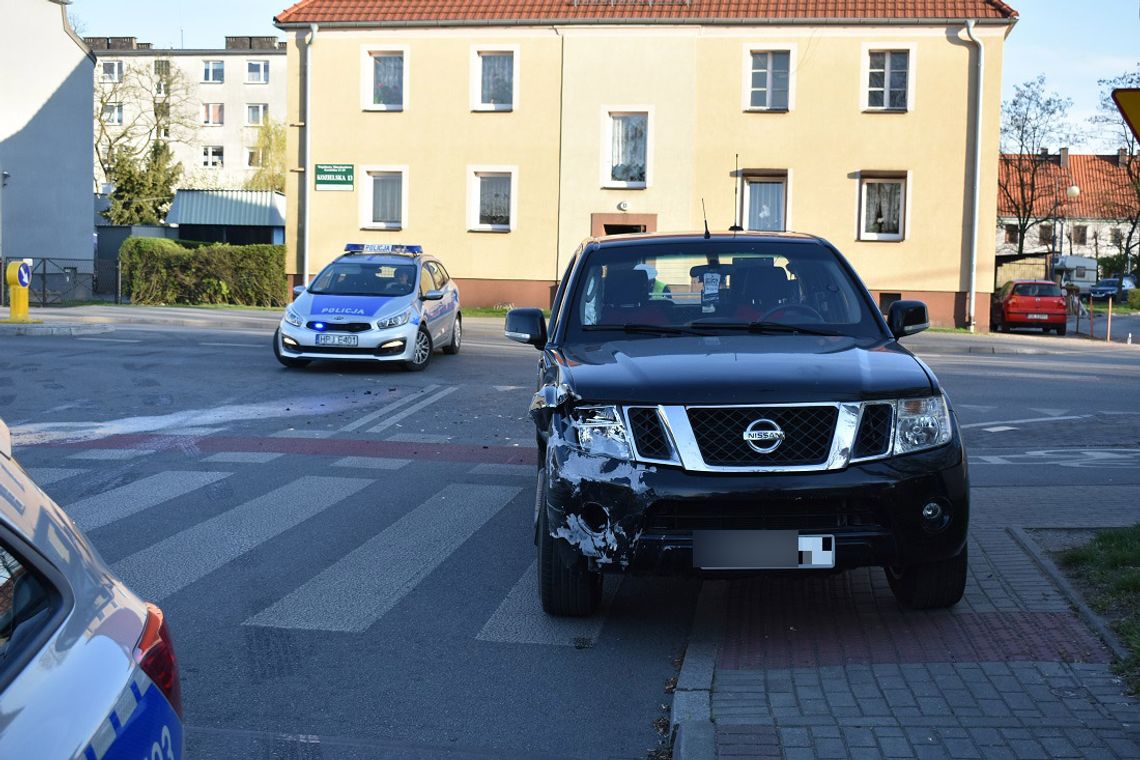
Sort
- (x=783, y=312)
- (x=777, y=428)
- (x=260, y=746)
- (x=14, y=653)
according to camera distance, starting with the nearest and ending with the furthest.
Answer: (x=14, y=653) < (x=260, y=746) < (x=777, y=428) < (x=783, y=312)

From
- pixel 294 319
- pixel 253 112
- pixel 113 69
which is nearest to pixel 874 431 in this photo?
pixel 294 319

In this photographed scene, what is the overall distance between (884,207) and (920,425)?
30.4 m

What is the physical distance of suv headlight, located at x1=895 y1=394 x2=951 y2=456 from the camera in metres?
5.44

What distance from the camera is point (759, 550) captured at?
5.32 meters

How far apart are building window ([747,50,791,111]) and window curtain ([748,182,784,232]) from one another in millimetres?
2067

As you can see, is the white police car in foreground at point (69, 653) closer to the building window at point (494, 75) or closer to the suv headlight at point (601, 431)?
the suv headlight at point (601, 431)

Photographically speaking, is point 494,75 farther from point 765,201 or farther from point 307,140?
point 765,201

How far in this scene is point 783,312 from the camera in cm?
682

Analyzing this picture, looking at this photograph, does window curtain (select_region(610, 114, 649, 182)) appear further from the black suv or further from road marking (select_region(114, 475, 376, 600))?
the black suv

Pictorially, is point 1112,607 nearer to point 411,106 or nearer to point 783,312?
point 783,312

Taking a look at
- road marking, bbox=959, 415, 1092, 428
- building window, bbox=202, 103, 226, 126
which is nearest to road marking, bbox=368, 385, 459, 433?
road marking, bbox=959, 415, 1092, 428

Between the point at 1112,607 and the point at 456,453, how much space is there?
666 cm

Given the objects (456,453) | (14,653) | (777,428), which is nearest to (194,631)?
(777,428)

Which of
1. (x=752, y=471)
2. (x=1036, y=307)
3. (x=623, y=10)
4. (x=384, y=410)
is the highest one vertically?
(x=623, y=10)
